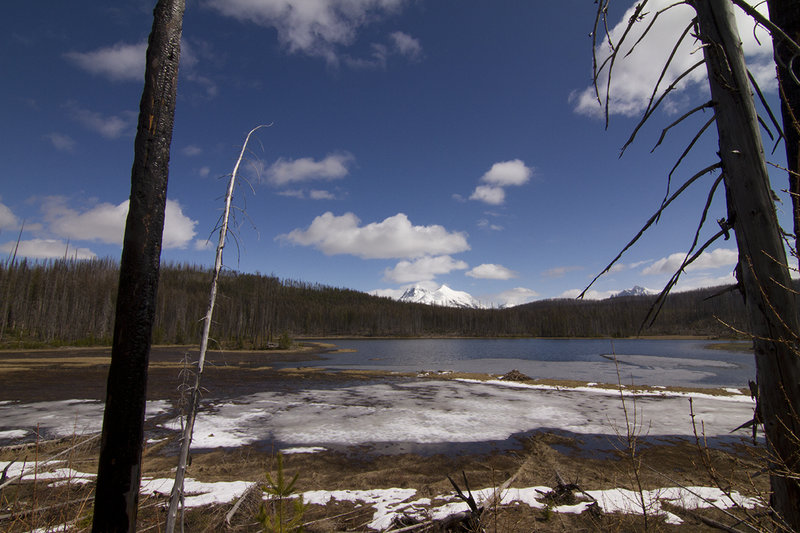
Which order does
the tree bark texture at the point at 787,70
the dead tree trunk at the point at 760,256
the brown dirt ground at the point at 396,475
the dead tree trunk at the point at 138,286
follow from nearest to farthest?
1. the dead tree trunk at the point at 760,256
2. the tree bark texture at the point at 787,70
3. the dead tree trunk at the point at 138,286
4. the brown dirt ground at the point at 396,475

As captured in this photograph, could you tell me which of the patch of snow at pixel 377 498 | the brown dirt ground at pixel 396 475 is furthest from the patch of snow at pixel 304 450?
the patch of snow at pixel 377 498

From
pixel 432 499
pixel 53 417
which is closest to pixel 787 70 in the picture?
pixel 432 499

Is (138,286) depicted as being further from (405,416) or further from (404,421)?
(405,416)

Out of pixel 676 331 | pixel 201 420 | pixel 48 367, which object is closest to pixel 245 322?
pixel 48 367

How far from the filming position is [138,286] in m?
2.90

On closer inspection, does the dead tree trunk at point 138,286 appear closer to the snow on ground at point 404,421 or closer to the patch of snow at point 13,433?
the snow on ground at point 404,421

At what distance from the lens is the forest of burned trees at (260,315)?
6950 centimetres

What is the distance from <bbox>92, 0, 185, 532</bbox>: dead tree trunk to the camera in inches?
108

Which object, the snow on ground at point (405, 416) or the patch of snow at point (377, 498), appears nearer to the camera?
the patch of snow at point (377, 498)

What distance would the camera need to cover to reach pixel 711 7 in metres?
2.10

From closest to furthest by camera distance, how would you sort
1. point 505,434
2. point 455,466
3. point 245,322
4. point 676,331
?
point 455,466
point 505,434
point 245,322
point 676,331

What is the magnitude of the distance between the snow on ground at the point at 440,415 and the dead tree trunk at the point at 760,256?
9.45m

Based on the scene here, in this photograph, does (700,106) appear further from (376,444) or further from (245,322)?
(245,322)

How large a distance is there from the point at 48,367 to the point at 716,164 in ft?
130
